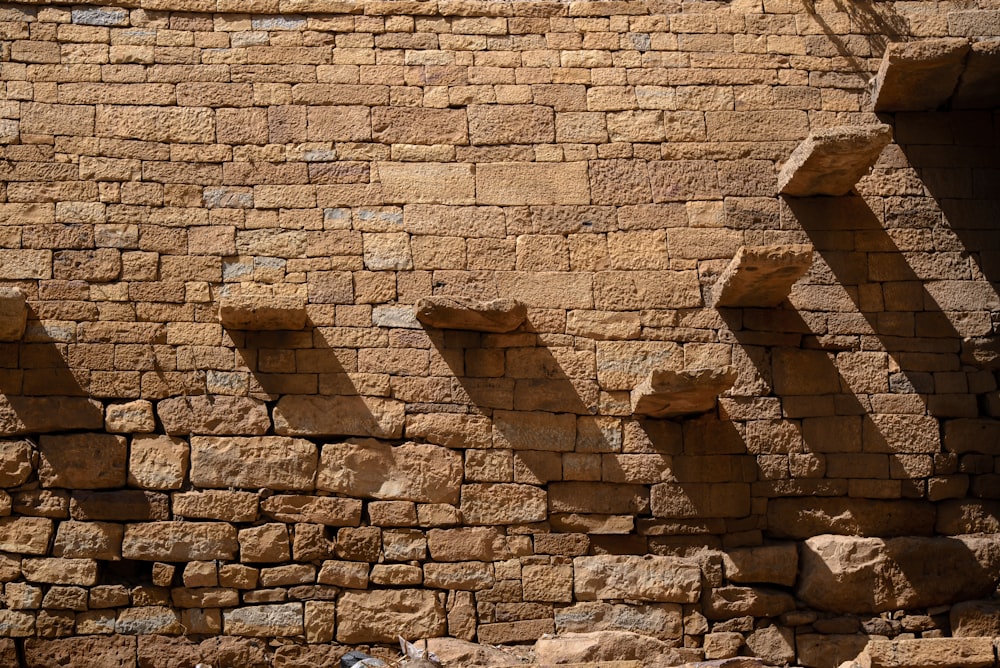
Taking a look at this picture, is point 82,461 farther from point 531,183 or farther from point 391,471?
point 531,183

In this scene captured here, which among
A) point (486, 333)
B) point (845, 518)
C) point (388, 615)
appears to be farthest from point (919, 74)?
point (388, 615)

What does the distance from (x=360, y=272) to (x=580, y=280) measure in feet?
4.49

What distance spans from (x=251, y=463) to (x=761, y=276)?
318 centimetres

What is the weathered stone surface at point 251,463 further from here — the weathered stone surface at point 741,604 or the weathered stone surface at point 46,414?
the weathered stone surface at point 741,604

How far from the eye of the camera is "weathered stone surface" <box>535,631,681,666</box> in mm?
6254

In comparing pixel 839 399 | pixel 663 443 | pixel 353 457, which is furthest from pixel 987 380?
pixel 353 457

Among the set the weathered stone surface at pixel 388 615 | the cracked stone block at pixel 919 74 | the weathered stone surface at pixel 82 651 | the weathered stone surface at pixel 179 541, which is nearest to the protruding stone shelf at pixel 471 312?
the weathered stone surface at pixel 388 615

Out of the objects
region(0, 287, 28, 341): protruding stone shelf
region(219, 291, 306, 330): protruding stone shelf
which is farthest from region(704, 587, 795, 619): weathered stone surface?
region(0, 287, 28, 341): protruding stone shelf

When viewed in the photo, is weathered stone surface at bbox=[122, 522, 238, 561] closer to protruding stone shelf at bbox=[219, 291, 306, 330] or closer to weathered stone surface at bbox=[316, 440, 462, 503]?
weathered stone surface at bbox=[316, 440, 462, 503]

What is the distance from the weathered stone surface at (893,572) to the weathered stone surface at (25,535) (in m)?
4.41

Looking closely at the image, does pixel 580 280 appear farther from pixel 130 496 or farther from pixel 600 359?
pixel 130 496

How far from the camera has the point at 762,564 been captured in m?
6.61

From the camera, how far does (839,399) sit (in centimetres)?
690

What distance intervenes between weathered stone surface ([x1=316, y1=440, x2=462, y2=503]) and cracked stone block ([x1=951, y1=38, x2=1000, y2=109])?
411 cm
